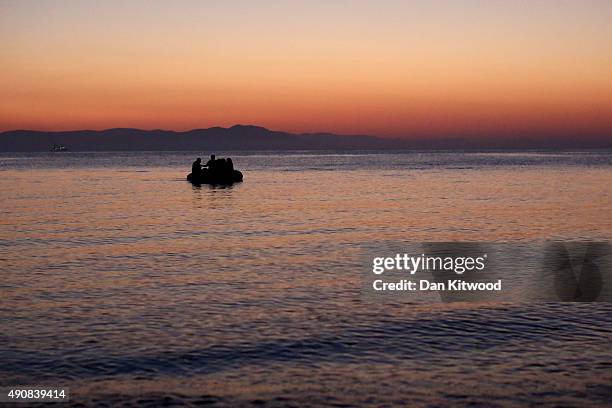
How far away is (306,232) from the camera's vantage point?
30.6 meters

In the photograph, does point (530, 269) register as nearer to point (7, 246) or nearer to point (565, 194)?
point (7, 246)

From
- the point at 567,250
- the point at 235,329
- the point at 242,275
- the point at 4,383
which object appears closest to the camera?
the point at 4,383

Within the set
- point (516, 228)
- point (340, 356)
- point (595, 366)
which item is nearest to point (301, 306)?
point (340, 356)

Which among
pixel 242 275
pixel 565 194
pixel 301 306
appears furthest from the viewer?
pixel 565 194

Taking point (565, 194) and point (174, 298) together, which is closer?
A: point (174, 298)

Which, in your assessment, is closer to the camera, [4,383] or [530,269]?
[4,383]

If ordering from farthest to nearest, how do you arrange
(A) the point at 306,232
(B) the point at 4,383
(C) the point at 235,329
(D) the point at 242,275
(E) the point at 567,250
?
(A) the point at 306,232
(E) the point at 567,250
(D) the point at 242,275
(C) the point at 235,329
(B) the point at 4,383

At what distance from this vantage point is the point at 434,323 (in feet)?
46.4

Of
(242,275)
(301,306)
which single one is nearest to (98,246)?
(242,275)

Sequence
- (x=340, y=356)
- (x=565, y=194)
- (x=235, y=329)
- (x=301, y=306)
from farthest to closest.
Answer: (x=565, y=194)
(x=301, y=306)
(x=235, y=329)
(x=340, y=356)

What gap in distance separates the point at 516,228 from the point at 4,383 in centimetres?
2615

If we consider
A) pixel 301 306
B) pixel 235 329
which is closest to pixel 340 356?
pixel 235 329

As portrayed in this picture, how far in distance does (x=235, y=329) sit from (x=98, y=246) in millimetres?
13922

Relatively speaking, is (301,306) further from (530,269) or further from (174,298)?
(530,269)
